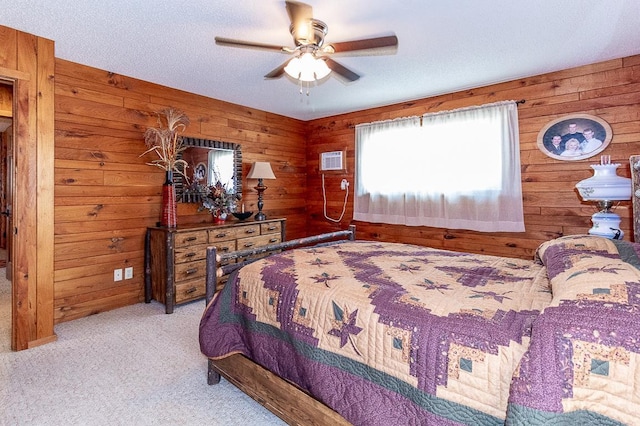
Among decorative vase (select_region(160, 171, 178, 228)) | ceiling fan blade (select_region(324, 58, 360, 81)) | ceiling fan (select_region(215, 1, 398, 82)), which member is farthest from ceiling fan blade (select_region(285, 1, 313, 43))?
decorative vase (select_region(160, 171, 178, 228))

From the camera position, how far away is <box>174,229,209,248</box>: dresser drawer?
326 centimetres

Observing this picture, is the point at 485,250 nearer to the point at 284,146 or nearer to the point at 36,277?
the point at 284,146

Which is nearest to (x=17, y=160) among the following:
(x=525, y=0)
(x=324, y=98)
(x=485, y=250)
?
(x=324, y=98)

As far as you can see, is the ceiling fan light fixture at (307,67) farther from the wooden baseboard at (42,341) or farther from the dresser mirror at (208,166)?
the wooden baseboard at (42,341)

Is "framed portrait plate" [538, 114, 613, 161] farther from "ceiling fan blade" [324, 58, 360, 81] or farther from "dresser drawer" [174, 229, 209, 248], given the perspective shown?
"dresser drawer" [174, 229, 209, 248]

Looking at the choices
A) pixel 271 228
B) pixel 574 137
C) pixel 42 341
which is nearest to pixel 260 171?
pixel 271 228

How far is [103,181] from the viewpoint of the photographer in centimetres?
319

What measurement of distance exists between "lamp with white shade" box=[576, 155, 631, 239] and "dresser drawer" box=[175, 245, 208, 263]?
3397mm

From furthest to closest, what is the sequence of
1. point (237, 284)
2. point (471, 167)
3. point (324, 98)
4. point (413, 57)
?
point (324, 98) < point (471, 167) < point (413, 57) < point (237, 284)

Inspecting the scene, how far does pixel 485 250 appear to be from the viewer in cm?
358

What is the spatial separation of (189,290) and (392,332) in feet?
8.88

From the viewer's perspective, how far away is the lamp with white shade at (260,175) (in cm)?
428

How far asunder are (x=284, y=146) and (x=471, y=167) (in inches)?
104

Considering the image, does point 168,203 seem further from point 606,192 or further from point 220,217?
point 606,192
